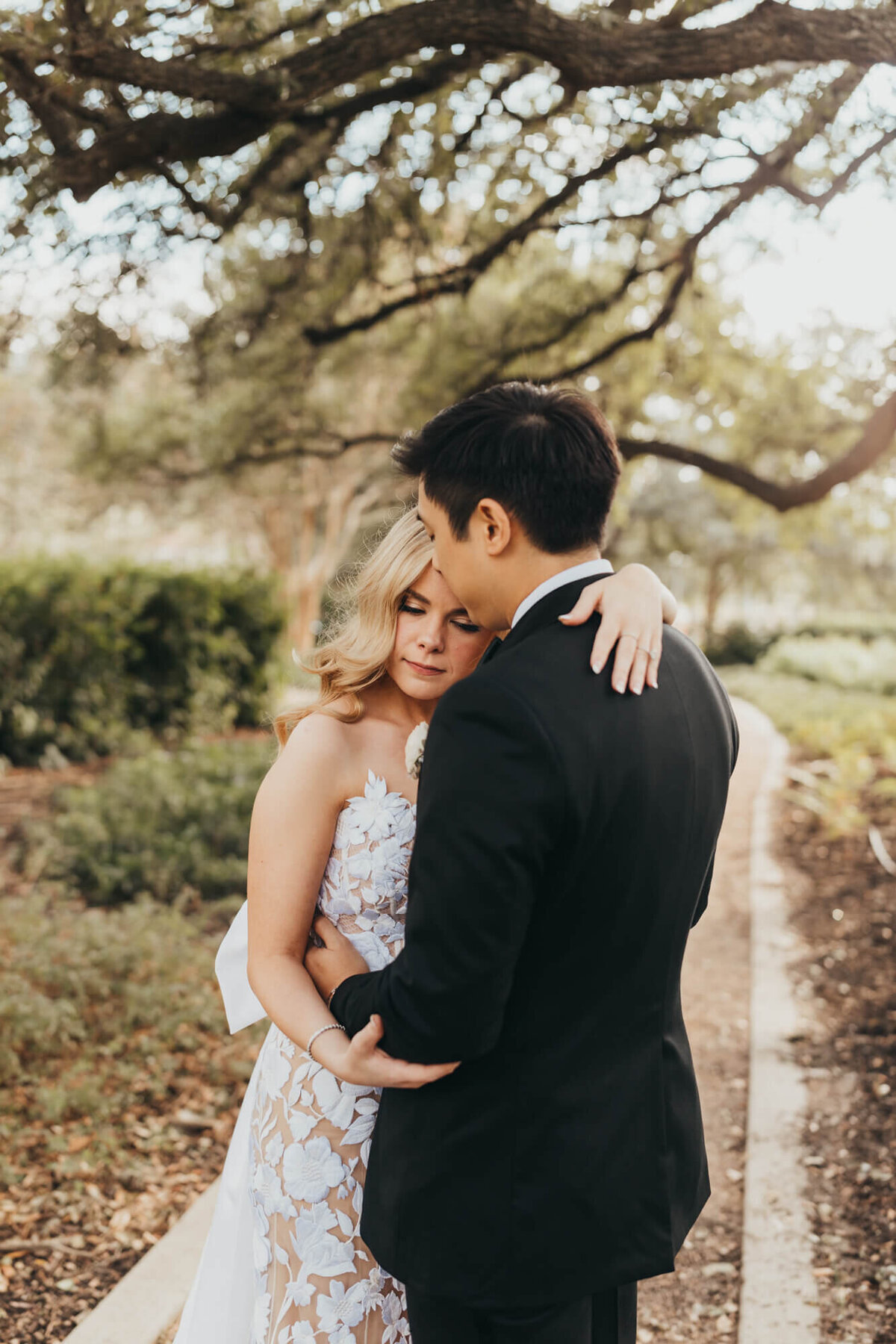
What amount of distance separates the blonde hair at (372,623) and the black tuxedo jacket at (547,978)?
1.96ft

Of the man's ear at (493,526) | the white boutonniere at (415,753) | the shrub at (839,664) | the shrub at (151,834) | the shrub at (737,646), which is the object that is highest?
the man's ear at (493,526)

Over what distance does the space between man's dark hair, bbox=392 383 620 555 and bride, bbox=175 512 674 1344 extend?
0.42 meters

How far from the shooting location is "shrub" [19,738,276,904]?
695 centimetres

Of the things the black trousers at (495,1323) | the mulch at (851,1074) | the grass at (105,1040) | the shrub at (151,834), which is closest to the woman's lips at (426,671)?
the black trousers at (495,1323)

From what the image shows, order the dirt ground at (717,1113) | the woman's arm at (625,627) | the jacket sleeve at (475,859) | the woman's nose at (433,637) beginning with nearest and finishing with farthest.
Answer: the jacket sleeve at (475,859)
the woman's arm at (625,627)
the woman's nose at (433,637)
the dirt ground at (717,1113)

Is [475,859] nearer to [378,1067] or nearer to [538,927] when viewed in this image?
[538,927]

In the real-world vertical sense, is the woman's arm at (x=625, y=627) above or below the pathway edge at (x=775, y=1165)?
above

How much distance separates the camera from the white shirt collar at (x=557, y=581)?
1700 mm

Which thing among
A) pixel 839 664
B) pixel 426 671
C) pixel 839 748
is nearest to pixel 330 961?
pixel 426 671

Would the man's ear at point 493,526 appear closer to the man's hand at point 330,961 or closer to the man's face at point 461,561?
the man's face at point 461,561

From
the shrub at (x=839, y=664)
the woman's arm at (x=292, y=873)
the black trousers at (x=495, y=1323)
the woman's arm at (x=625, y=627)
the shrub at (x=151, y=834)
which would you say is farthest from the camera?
the shrub at (x=839, y=664)

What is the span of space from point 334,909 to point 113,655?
9371mm

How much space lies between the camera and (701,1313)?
11.2ft

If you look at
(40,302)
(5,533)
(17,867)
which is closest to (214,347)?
(40,302)
